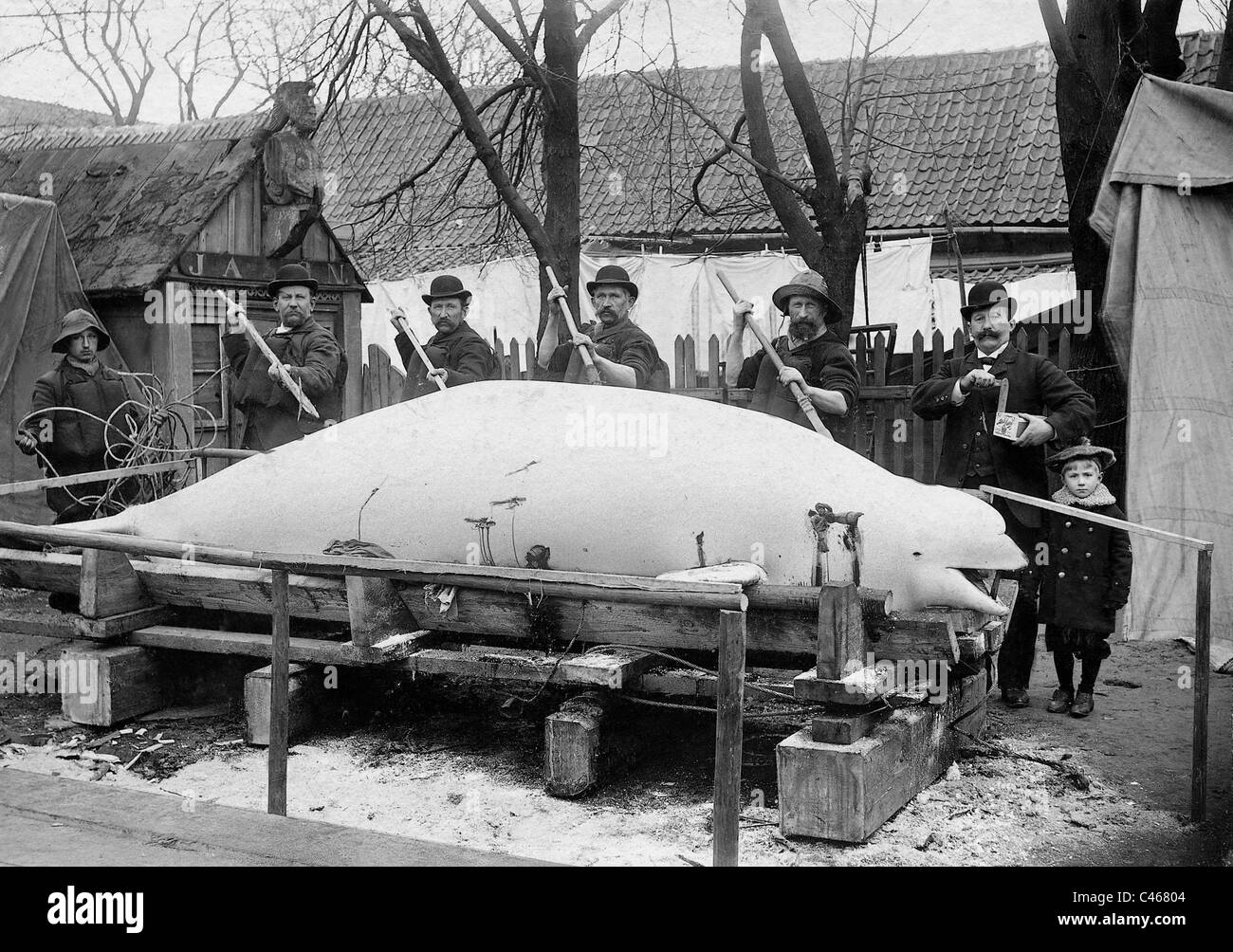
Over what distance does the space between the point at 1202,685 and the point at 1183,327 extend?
Result: 2.04 metres

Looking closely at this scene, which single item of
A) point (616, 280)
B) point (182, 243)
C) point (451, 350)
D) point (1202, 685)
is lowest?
point (1202, 685)

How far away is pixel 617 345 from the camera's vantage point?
605 centimetres

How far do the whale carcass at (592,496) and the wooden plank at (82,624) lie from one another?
1.06 ft

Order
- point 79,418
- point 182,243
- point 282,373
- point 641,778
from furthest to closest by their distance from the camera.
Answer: point 182,243
point 79,418
point 282,373
point 641,778

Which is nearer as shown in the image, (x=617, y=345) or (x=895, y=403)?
(x=617, y=345)

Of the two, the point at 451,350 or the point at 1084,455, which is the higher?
the point at 451,350

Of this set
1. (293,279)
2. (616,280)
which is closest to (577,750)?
(616,280)

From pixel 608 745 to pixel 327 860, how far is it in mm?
1456

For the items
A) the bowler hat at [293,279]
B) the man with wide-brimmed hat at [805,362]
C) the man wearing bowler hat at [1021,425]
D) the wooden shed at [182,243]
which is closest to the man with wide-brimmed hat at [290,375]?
the bowler hat at [293,279]

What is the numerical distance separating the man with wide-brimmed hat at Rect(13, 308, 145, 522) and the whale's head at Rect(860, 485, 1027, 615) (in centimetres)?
412

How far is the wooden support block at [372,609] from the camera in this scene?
13.6 ft

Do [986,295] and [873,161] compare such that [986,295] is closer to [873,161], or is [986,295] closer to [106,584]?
[106,584]

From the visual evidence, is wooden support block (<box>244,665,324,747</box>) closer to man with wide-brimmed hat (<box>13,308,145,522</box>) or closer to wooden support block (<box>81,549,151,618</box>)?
wooden support block (<box>81,549,151,618</box>)

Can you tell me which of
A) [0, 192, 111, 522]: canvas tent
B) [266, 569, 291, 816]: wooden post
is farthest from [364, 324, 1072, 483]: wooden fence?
[0, 192, 111, 522]: canvas tent
